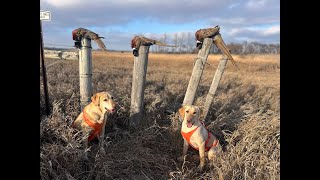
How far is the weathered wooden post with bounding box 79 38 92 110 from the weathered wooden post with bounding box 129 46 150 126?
0.76 meters

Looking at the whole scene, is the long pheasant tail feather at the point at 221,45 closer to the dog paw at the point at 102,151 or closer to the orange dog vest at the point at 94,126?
the orange dog vest at the point at 94,126

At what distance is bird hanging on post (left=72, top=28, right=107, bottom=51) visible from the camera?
4.84 m

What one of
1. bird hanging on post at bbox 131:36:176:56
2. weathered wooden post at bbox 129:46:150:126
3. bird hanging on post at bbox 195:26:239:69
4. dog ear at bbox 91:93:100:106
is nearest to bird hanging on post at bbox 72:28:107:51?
bird hanging on post at bbox 131:36:176:56

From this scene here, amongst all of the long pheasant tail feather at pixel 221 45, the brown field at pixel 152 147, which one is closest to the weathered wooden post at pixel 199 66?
the long pheasant tail feather at pixel 221 45

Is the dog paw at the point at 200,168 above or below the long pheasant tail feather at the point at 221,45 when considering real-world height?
below

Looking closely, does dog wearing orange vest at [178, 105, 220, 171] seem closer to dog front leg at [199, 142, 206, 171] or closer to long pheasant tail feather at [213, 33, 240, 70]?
dog front leg at [199, 142, 206, 171]

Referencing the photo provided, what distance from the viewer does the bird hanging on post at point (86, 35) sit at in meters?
4.84

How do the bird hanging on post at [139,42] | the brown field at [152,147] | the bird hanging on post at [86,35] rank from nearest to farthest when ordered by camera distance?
the brown field at [152,147]
the bird hanging on post at [86,35]
the bird hanging on post at [139,42]

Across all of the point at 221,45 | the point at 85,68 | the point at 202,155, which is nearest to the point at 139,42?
the point at 85,68

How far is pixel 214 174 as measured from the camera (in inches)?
156

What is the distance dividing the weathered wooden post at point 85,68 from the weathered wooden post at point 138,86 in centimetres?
76

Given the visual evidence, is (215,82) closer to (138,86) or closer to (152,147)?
(138,86)
